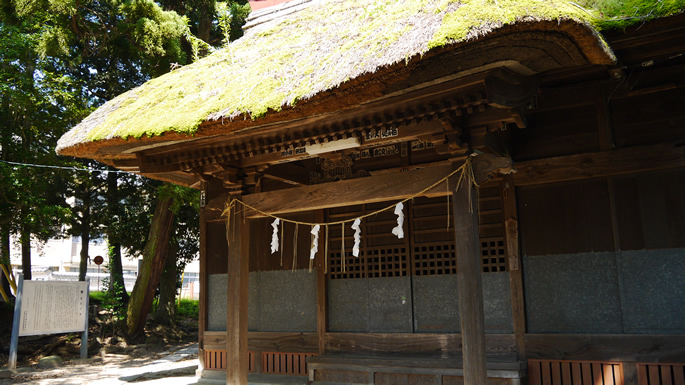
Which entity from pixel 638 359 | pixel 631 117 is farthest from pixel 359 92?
pixel 638 359

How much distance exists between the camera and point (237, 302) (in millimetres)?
6660

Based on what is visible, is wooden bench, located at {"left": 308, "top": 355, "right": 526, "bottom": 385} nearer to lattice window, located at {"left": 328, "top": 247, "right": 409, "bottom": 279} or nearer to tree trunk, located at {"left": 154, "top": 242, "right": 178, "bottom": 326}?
lattice window, located at {"left": 328, "top": 247, "right": 409, "bottom": 279}

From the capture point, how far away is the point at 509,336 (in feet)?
20.1

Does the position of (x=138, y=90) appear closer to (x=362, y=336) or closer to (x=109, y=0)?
(x=362, y=336)

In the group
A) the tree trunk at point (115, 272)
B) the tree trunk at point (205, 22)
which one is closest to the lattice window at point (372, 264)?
the tree trunk at point (115, 272)

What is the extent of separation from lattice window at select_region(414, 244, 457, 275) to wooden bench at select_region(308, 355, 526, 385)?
1.13 meters

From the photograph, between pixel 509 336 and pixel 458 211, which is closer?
pixel 458 211

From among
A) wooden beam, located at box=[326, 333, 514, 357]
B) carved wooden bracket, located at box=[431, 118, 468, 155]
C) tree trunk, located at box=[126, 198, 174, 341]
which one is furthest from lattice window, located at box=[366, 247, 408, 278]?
tree trunk, located at box=[126, 198, 174, 341]

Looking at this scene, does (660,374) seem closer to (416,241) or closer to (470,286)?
(470,286)

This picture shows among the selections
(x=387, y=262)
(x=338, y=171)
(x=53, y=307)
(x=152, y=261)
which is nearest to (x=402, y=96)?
(x=338, y=171)

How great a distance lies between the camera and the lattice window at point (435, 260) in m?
6.76

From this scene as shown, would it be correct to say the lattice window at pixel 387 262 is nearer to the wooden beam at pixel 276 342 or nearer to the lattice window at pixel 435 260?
the lattice window at pixel 435 260

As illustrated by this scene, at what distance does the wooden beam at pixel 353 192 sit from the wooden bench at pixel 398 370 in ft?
7.21

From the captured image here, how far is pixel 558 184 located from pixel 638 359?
208 centimetres
